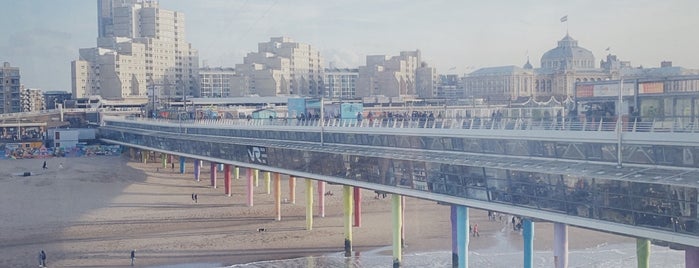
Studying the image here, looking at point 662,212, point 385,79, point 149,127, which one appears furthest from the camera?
point 385,79

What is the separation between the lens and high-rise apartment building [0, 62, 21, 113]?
7844 cm

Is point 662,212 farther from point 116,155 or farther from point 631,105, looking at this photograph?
point 116,155

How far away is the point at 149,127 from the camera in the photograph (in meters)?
45.7

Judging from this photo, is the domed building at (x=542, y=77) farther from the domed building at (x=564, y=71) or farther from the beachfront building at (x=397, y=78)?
the beachfront building at (x=397, y=78)

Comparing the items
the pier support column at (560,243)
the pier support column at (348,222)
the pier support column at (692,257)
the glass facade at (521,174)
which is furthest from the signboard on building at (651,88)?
the pier support column at (348,222)

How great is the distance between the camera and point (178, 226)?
87.4 ft

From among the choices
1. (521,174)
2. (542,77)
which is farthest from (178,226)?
(542,77)

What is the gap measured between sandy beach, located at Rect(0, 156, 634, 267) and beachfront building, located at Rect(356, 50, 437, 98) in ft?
188

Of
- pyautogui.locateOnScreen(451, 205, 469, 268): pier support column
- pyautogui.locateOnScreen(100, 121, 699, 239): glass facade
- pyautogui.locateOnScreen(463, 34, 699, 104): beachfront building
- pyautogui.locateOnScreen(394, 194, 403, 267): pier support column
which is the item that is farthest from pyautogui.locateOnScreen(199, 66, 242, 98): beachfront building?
pyautogui.locateOnScreen(451, 205, 469, 268): pier support column

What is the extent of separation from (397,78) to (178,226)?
225ft

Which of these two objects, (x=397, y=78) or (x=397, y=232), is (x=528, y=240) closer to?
(x=397, y=232)

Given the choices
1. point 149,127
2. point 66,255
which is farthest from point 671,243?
point 149,127

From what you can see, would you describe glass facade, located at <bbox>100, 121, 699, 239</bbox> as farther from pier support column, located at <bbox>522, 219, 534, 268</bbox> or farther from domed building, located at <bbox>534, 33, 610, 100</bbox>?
domed building, located at <bbox>534, 33, 610, 100</bbox>

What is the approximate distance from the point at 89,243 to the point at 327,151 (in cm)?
793
